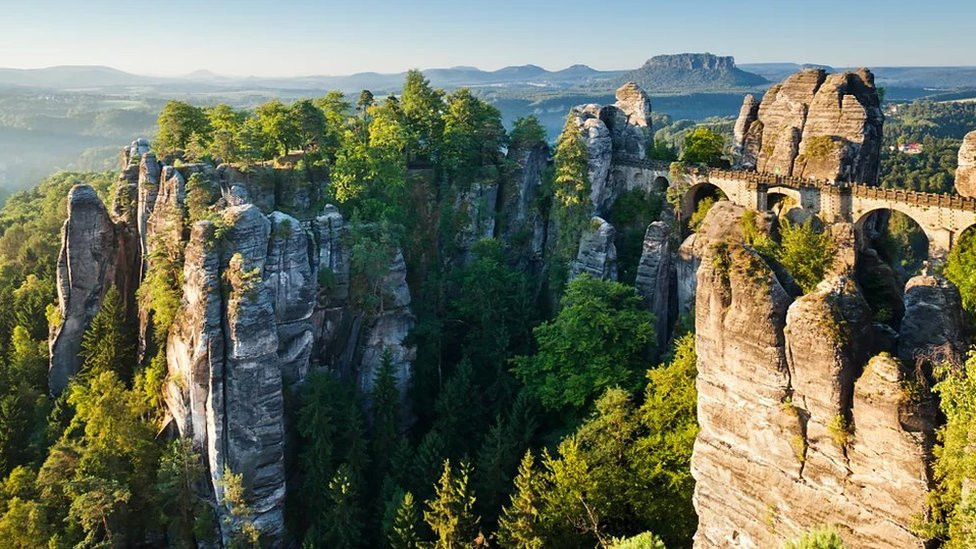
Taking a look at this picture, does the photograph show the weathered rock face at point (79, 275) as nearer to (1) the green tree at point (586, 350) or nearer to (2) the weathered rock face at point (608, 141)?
(1) the green tree at point (586, 350)

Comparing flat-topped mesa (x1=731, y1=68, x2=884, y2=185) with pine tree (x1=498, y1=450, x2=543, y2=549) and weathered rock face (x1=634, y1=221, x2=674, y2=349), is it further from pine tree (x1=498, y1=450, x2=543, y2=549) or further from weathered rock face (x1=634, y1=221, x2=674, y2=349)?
pine tree (x1=498, y1=450, x2=543, y2=549)

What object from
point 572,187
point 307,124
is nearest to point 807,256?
point 572,187

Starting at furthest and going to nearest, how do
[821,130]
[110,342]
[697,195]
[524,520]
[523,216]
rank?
[523,216] → [697,195] → [821,130] → [110,342] → [524,520]

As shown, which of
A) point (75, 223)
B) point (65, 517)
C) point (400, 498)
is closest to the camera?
point (400, 498)

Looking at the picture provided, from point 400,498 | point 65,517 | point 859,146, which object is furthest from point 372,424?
point 859,146

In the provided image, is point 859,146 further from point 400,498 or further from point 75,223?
point 75,223

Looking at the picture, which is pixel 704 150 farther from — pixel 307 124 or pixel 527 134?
pixel 307 124
